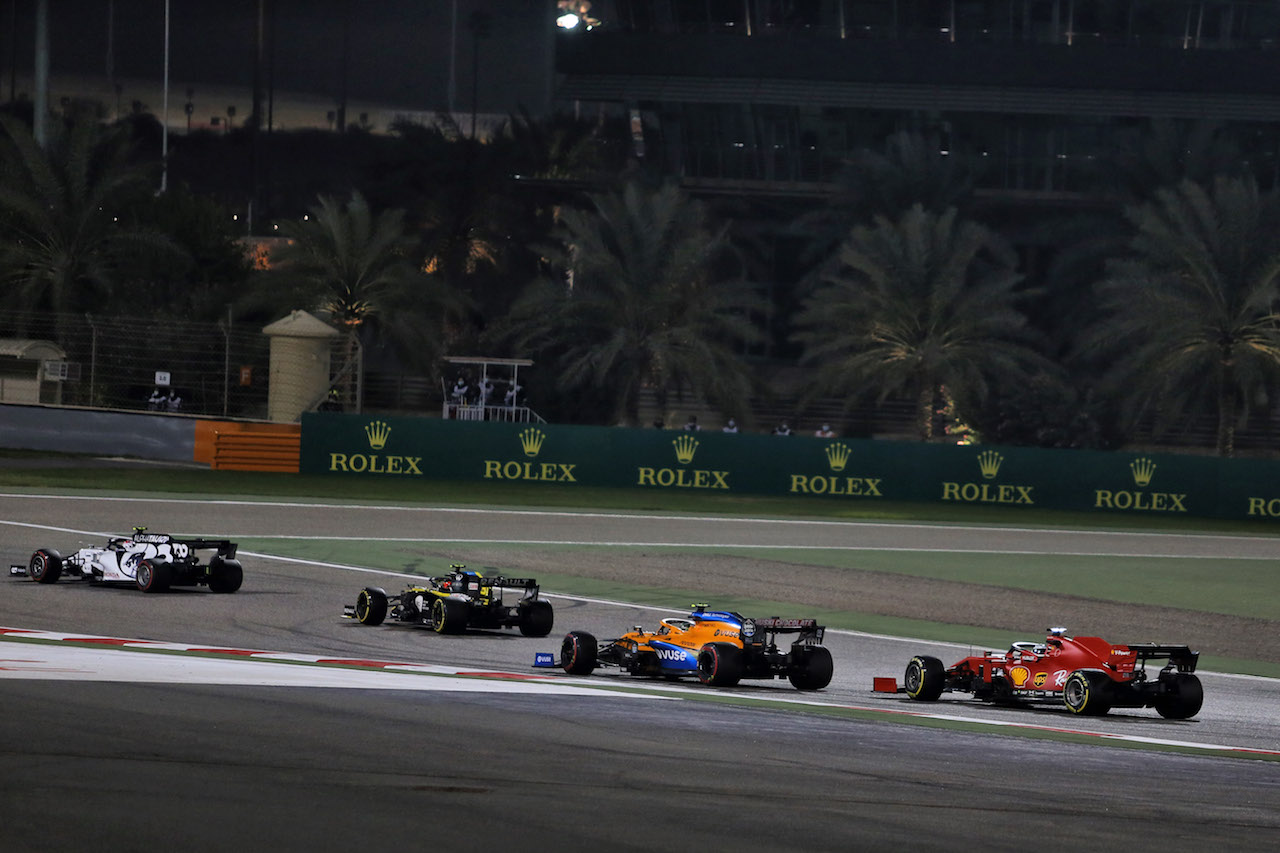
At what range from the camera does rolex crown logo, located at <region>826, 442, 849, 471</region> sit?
43.1m

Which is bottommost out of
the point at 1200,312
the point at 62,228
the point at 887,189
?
the point at 1200,312

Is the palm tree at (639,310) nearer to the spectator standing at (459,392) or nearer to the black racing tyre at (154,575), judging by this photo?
the spectator standing at (459,392)

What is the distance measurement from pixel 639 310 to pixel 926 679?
3853cm

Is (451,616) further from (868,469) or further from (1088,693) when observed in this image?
(868,469)

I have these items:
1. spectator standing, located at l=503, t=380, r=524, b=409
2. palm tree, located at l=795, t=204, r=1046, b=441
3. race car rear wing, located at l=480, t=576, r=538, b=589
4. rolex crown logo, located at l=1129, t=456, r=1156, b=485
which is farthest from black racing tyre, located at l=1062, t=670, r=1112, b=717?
palm tree, located at l=795, t=204, r=1046, b=441

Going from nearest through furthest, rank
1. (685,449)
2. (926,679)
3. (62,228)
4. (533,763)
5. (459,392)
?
(533,763), (926,679), (685,449), (62,228), (459,392)

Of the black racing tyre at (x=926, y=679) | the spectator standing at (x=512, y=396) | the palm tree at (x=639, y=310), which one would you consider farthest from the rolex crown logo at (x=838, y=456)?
the black racing tyre at (x=926, y=679)

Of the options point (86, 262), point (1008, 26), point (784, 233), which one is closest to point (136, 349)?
point (86, 262)

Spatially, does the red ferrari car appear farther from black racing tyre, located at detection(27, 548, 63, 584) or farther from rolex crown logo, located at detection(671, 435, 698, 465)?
rolex crown logo, located at detection(671, 435, 698, 465)

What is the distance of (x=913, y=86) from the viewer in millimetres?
66875

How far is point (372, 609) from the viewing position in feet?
58.1

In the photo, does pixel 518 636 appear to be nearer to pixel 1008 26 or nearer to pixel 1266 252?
pixel 1266 252

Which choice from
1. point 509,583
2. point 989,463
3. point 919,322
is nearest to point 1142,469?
point 989,463

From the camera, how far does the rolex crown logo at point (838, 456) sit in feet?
141
